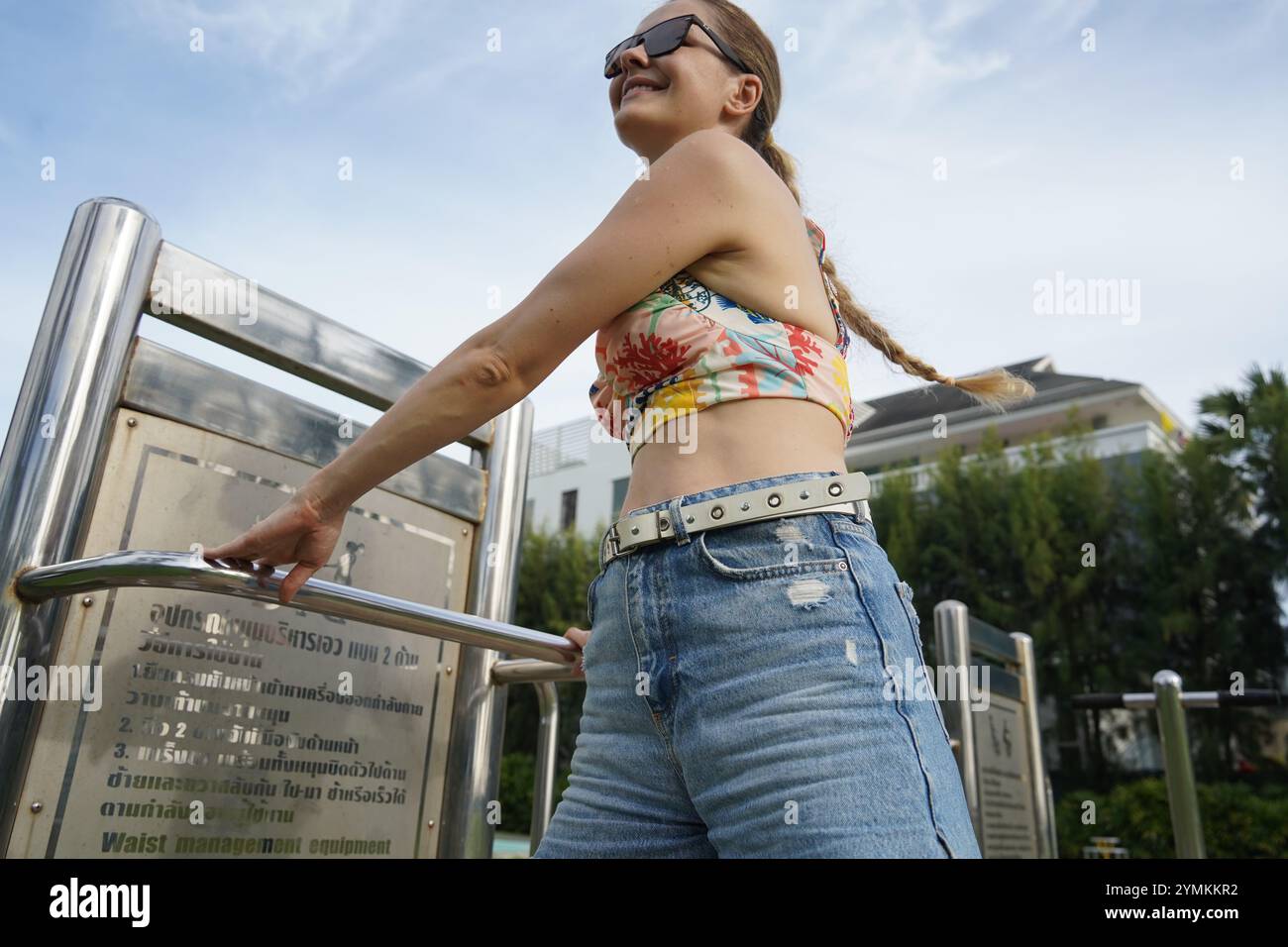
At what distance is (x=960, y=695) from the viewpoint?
432 cm

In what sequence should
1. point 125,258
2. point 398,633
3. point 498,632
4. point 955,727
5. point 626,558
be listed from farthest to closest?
point 955,727, point 398,633, point 498,632, point 125,258, point 626,558

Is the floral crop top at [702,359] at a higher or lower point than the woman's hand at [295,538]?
higher

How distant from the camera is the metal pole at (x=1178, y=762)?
14.1ft

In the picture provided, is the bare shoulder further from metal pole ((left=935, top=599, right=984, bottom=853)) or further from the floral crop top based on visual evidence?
metal pole ((left=935, top=599, right=984, bottom=853))

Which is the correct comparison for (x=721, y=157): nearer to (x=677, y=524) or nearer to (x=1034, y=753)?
(x=677, y=524)

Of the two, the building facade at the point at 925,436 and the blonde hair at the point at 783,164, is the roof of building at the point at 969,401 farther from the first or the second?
the blonde hair at the point at 783,164

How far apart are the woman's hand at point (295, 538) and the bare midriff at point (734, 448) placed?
351 mm

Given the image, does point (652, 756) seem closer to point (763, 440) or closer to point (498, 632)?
point (763, 440)

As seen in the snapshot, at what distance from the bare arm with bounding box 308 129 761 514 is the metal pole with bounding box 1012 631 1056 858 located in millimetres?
4952

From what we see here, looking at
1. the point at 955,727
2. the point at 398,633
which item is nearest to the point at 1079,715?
the point at 955,727

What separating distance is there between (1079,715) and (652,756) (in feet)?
57.5

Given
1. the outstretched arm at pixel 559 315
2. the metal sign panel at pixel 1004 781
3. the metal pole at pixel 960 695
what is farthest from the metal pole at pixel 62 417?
the metal sign panel at pixel 1004 781

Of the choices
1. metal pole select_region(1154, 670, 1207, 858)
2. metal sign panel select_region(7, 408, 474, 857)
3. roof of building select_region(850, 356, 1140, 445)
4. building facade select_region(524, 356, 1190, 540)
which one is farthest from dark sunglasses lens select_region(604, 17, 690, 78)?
roof of building select_region(850, 356, 1140, 445)
